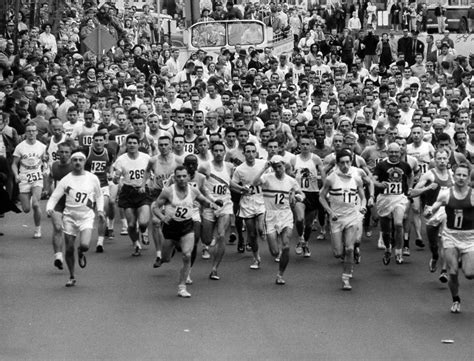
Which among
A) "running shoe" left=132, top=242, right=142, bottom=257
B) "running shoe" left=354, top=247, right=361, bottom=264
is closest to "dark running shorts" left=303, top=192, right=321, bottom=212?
"running shoe" left=354, top=247, right=361, bottom=264

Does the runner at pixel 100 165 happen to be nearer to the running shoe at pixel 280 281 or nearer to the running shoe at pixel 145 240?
the running shoe at pixel 145 240

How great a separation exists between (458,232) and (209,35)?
25.3 meters

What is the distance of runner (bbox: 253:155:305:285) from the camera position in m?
19.5

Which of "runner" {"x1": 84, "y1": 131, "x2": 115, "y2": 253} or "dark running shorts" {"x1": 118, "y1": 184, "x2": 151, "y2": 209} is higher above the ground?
"runner" {"x1": 84, "y1": 131, "x2": 115, "y2": 253}

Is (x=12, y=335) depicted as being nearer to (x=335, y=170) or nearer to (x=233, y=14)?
(x=335, y=170)

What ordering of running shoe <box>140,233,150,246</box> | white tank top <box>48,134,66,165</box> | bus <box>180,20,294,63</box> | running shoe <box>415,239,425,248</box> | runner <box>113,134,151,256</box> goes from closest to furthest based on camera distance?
runner <box>113,134,151,256</box> → running shoe <box>140,233,150,246</box> → running shoe <box>415,239,425,248</box> → white tank top <box>48,134,66,165</box> → bus <box>180,20,294,63</box>

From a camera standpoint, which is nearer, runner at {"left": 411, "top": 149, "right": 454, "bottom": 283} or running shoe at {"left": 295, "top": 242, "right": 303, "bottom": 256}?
runner at {"left": 411, "top": 149, "right": 454, "bottom": 283}

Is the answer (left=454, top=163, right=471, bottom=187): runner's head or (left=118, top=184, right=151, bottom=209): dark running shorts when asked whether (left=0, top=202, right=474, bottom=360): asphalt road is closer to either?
(left=118, top=184, right=151, bottom=209): dark running shorts

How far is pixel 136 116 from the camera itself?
23.7m

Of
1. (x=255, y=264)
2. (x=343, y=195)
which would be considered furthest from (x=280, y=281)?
(x=343, y=195)

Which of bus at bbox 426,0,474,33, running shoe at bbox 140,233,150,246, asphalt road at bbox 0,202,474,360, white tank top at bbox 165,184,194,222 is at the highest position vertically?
bus at bbox 426,0,474,33

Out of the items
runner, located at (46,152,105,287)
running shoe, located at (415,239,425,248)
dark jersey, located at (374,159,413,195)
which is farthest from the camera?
running shoe, located at (415,239,425,248)

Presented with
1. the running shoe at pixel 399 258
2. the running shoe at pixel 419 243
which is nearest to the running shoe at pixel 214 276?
the running shoe at pixel 399 258

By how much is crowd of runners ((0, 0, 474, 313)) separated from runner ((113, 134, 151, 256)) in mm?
21
